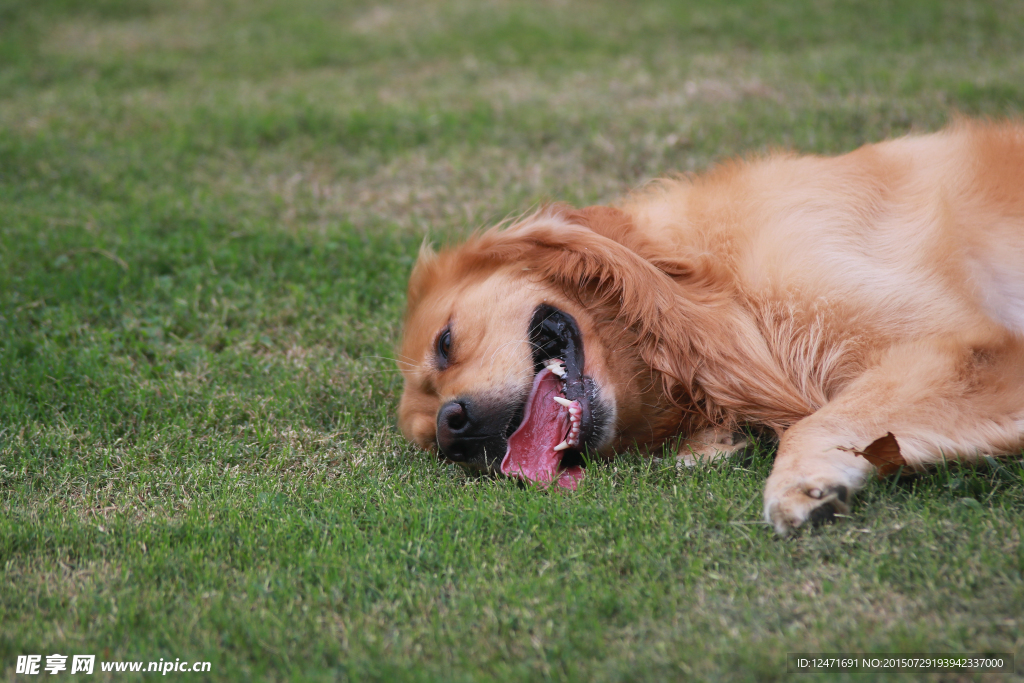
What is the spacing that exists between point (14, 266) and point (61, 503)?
7.39 feet

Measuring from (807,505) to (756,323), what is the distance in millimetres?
897

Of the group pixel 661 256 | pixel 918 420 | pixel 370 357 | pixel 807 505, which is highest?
pixel 661 256

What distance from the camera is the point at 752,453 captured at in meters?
3.05

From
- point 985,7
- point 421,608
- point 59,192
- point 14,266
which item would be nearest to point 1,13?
point 59,192

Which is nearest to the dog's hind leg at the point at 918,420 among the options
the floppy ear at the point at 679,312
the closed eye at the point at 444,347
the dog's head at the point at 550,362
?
the floppy ear at the point at 679,312

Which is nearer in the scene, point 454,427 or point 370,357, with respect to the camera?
point 454,427

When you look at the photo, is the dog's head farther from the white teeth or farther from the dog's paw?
the dog's paw

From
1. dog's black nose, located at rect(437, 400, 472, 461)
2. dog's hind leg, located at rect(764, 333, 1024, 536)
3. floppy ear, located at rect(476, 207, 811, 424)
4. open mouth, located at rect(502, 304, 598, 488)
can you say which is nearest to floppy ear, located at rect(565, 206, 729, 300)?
floppy ear, located at rect(476, 207, 811, 424)

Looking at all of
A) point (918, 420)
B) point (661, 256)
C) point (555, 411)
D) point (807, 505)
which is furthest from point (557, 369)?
point (918, 420)

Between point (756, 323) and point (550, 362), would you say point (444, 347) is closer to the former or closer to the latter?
point (550, 362)

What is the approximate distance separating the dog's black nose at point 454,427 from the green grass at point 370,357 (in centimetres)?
11

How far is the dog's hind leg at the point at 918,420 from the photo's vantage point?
2.55 meters

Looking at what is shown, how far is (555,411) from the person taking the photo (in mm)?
3150

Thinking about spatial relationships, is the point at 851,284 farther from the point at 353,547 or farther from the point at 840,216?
the point at 353,547
